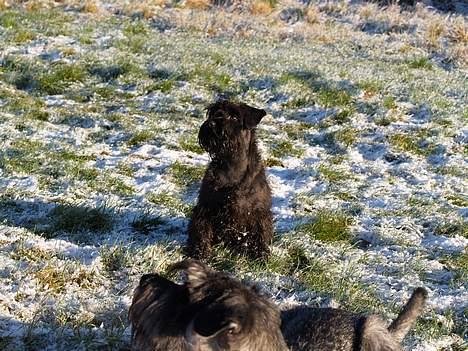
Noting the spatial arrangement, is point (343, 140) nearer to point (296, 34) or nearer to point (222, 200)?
point (222, 200)

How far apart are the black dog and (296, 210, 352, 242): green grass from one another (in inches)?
31.3

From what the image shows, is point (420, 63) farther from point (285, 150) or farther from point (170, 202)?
point (170, 202)

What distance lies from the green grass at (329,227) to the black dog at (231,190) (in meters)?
0.79

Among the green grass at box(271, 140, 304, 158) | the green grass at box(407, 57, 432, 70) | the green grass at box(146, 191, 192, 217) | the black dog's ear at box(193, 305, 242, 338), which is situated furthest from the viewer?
the green grass at box(407, 57, 432, 70)

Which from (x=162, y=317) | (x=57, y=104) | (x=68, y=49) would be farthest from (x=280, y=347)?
(x=68, y=49)

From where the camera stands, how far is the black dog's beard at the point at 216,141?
18.3 ft

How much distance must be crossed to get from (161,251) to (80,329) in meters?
1.45

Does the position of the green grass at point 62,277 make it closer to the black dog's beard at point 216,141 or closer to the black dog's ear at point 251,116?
the black dog's beard at point 216,141

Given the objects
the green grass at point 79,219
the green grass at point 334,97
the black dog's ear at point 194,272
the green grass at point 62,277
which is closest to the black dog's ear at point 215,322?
the black dog's ear at point 194,272

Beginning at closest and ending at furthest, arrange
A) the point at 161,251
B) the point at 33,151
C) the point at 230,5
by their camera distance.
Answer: the point at 161,251, the point at 33,151, the point at 230,5

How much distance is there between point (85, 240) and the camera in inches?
227

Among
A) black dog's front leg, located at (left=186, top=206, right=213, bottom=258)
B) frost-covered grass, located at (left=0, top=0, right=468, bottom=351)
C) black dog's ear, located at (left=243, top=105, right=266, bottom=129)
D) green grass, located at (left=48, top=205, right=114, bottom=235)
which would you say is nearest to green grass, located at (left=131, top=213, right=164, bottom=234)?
frost-covered grass, located at (left=0, top=0, right=468, bottom=351)

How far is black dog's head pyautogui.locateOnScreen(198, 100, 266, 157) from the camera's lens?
5.57 m

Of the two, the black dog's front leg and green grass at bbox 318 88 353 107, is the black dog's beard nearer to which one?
the black dog's front leg
